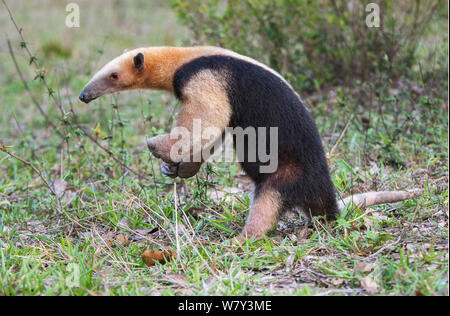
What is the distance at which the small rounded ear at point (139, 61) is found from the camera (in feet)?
16.2

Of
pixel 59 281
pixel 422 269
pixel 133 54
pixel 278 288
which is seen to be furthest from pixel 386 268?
pixel 133 54

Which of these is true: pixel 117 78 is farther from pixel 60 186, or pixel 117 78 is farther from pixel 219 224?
pixel 60 186

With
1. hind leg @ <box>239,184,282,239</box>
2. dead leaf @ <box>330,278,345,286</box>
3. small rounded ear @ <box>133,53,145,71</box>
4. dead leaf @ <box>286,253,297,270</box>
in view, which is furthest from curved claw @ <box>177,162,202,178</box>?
dead leaf @ <box>330,278,345,286</box>

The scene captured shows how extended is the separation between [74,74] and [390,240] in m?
8.10

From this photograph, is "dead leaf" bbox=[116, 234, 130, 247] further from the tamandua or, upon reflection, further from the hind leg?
the hind leg

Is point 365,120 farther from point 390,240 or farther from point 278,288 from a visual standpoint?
point 278,288

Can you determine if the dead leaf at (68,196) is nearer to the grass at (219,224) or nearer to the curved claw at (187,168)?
the grass at (219,224)

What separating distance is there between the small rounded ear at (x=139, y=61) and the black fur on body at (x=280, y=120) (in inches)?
14.1

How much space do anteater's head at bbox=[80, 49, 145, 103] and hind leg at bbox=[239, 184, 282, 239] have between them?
151cm

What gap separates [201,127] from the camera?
182 inches

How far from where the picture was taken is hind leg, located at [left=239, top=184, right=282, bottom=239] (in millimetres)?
4730

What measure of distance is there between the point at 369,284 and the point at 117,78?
283 centimetres

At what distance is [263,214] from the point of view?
15.5 ft

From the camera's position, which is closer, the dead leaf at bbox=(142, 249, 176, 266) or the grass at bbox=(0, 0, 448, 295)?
the grass at bbox=(0, 0, 448, 295)
